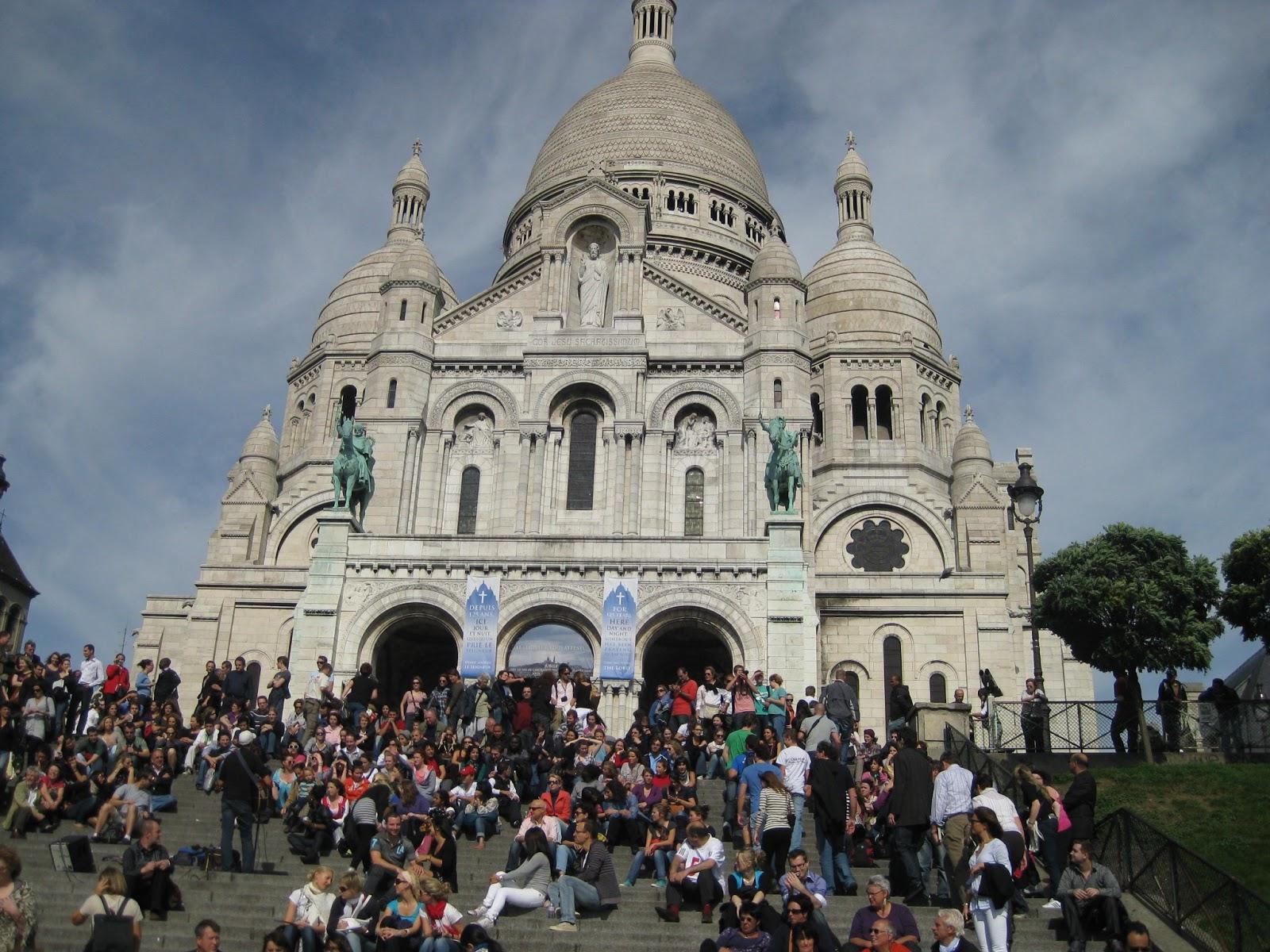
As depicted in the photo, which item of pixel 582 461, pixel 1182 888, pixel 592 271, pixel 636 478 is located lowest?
pixel 1182 888

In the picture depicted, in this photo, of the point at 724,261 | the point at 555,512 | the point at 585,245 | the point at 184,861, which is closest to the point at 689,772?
the point at 184,861

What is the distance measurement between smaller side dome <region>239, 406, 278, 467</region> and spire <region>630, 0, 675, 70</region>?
30564mm

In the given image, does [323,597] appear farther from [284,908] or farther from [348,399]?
[348,399]

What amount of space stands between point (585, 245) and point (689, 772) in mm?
24964

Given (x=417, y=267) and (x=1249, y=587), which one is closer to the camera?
(x=1249, y=587)

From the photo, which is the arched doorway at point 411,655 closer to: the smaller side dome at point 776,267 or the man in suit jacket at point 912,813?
the smaller side dome at point 776,267

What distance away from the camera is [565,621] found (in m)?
33.7

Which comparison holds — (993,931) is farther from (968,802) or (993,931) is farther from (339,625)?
(339,625)

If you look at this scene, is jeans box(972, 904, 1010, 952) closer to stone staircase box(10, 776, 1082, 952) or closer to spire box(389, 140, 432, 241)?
stone staircase box(10, 776, 1082, 952)

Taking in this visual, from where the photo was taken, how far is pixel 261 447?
171 feet

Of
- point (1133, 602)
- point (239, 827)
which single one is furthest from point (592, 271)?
point (239, 827)

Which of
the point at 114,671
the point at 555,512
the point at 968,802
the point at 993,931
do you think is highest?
the point at 555,512

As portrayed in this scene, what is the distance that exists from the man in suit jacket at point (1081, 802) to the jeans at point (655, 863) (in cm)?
509

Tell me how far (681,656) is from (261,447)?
2245 cm
